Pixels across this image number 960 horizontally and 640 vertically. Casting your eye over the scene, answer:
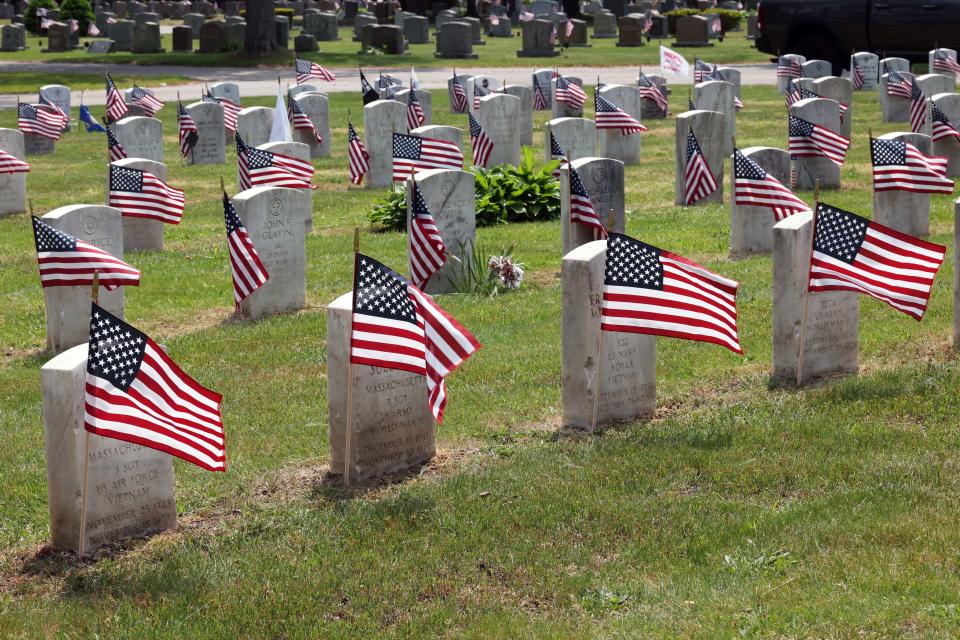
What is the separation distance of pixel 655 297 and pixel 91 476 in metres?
3.29

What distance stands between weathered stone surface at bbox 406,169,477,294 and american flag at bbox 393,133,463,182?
2695 millimetres

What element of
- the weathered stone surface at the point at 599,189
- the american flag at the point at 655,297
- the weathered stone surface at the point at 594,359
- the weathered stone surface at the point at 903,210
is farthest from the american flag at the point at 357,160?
the american flag at the point at 655,297

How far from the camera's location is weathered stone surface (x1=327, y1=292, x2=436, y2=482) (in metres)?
7.54

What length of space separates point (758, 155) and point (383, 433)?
771 cm

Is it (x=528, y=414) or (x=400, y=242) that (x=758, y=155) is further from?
(x=528, y=414)

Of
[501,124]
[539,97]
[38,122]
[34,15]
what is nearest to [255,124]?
[501,124]

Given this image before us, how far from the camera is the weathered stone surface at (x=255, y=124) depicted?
19.8 m

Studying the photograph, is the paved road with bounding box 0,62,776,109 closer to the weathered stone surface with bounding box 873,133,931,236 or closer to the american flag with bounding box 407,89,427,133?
the american flag with bounding box 407,89,427,133

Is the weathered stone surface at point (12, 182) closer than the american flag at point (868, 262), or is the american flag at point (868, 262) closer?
the american flag at point (868, 262)

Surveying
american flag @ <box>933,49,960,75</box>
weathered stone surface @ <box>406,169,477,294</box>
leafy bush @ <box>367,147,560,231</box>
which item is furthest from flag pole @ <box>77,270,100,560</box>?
american flag @ <box>933,49,960,75</box>

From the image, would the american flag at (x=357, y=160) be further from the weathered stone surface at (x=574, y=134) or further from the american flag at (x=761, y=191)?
the american flag at (x=761, y=191)

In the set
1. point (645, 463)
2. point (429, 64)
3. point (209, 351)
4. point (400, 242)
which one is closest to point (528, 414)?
point (645, 463)

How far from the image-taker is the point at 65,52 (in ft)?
151

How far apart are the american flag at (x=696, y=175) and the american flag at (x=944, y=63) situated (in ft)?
40.9
